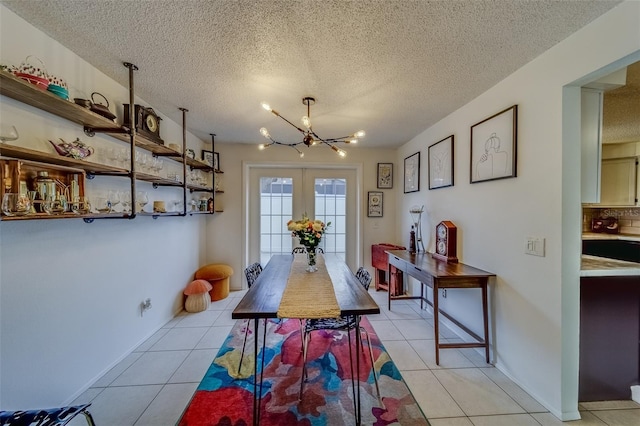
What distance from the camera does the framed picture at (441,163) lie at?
9.17ft

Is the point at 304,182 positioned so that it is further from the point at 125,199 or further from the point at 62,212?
the point at 62,212

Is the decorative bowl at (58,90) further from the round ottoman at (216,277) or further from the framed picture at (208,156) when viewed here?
the round ottoman at (216,277)

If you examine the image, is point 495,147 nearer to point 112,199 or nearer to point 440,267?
point 440,267

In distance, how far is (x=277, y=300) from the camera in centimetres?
167

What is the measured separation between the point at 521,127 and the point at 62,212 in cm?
313

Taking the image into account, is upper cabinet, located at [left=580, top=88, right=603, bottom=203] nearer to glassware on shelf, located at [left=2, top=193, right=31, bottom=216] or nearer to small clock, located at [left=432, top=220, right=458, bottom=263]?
small clock, located at [left=432, top=220, right=458, bottom=263]

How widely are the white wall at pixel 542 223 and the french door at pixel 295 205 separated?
2.28 m

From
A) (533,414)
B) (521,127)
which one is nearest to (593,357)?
(533,414)

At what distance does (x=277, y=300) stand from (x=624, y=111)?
3.98 m

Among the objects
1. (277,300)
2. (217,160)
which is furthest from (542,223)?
(217,160)

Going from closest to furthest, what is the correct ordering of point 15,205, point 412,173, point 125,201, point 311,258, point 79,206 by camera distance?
point 15,205 → point 79,206 → point 125,201 → point 311,258 → point 412,173

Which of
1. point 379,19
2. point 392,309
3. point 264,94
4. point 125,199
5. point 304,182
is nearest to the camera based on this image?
point 379,19

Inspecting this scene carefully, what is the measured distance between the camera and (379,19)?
1393mm

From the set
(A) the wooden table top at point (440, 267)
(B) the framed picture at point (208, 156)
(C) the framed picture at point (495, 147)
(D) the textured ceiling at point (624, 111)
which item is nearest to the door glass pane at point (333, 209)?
(A) the wooden table top at point (440, 267)
